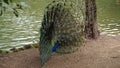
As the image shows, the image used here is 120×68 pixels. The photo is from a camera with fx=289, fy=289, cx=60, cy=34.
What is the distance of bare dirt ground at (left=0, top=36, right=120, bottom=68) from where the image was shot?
6246 mm

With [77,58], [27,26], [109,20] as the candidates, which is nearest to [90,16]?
[77,58]

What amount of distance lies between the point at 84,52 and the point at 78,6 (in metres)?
1.32

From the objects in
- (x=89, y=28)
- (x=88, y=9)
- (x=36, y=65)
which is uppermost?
(x=88, y=9)

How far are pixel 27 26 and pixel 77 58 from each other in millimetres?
6002

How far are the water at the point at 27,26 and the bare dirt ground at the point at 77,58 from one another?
2129mm

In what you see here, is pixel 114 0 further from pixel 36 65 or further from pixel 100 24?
pixel 36 65

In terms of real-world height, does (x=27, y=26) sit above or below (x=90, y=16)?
below

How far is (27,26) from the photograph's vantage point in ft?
40.3

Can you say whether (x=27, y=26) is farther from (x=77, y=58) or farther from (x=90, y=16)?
(x=77, y=58)

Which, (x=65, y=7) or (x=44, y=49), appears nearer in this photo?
(x=44, y=49)

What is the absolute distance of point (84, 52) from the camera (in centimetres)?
698

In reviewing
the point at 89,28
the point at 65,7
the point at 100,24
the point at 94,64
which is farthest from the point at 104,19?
the point at 94,64

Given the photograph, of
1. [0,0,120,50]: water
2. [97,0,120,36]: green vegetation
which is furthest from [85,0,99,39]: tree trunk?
[97,0,120,36]: green vegetation

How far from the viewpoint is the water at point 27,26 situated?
991cm
